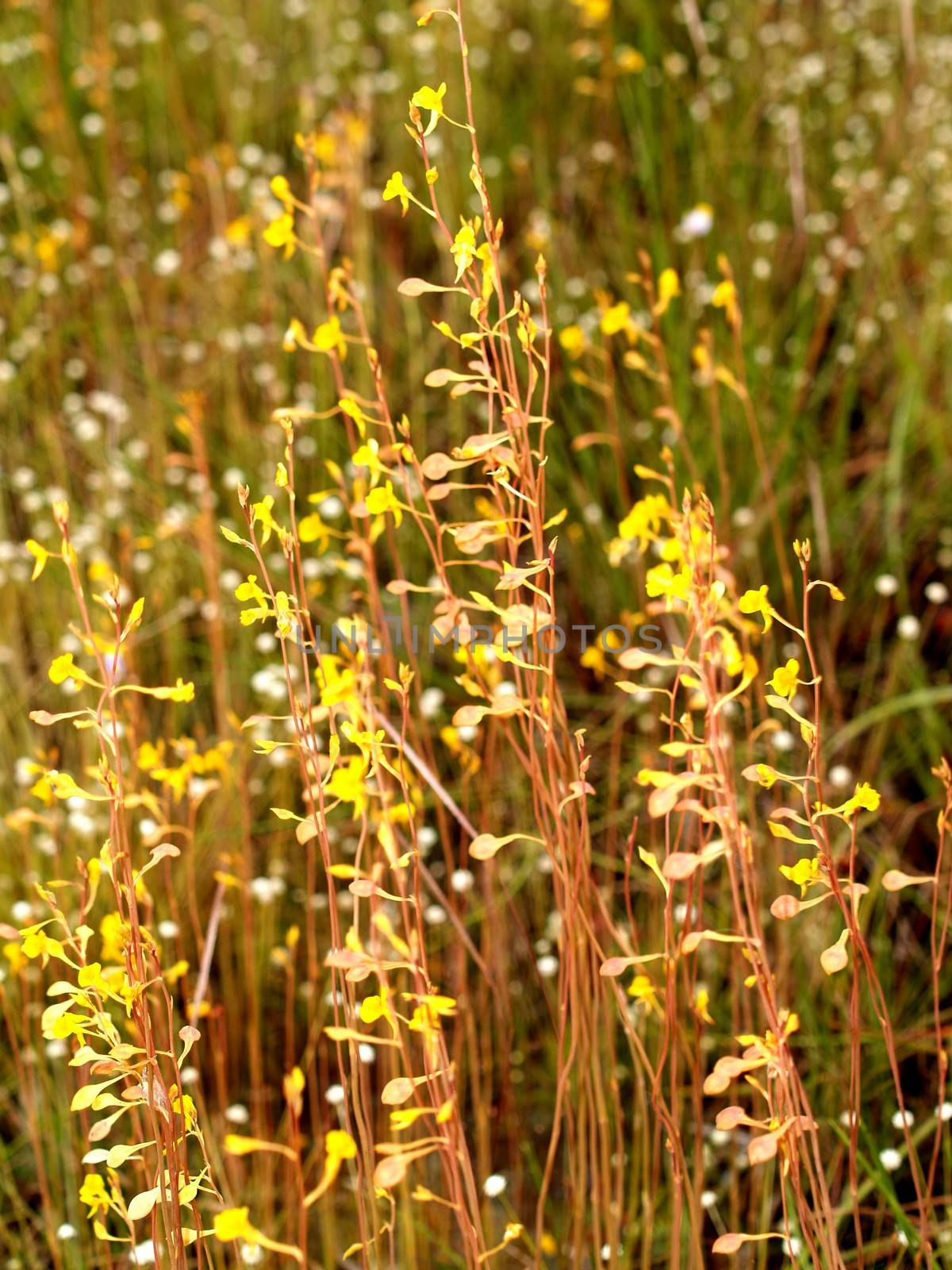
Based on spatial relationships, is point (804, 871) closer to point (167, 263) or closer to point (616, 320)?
point (616, 320)

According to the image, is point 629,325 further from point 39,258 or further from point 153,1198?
point 39,258

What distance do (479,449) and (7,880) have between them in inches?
45.0

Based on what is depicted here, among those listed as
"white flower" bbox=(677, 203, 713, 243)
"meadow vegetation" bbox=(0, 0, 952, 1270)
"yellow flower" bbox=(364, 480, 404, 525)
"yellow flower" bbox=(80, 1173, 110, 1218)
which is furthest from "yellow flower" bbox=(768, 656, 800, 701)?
"white flower" bbox=(677, 203, 713, 243)

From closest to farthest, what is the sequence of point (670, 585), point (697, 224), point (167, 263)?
point (670, 585) < point (697, 224) < point (167, 263)

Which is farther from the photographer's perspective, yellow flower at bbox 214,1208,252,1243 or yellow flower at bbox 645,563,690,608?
yellow flower at bbox 645,563,690,608

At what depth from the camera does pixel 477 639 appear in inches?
82.7

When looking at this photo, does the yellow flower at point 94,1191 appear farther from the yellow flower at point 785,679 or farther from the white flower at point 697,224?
the white flower at point 697,224

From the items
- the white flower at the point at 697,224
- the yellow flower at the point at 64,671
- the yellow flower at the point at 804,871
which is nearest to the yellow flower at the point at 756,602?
the yellow flower at the point at 804,871

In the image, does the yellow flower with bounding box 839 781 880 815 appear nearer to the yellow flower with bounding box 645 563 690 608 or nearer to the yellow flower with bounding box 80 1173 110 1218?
the yellow flower with bounding box 645 563 690 608

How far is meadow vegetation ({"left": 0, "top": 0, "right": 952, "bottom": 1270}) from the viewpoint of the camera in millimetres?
1042

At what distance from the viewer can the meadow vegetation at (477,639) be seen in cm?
104

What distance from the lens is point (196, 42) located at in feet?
11.9

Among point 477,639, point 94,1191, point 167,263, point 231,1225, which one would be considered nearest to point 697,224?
point 477,639

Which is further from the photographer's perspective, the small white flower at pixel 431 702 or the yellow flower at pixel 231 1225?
the small white flower at pixel 431 702
